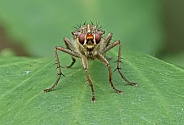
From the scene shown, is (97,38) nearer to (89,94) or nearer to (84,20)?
(89,94)

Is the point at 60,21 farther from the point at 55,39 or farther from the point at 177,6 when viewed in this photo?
the point at 177,6

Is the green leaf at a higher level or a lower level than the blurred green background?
lower

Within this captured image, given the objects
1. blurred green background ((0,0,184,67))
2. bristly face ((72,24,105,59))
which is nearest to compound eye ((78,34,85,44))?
bristly face ((72,24,105,59))

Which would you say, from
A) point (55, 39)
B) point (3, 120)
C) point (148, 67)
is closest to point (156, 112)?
point (148, 67)

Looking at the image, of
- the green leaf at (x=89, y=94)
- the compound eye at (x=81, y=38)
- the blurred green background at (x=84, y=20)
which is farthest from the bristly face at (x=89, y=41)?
the blurred green background at (x=84, y=20)

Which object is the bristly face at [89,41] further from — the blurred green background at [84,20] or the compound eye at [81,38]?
the blurred green background at [84,20]

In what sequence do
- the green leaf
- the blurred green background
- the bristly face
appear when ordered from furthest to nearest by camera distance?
the blurred green background < the bristly face < the green leaf

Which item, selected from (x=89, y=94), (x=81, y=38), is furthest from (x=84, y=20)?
(x=89, y=94)

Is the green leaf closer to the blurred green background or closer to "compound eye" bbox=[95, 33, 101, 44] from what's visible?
"compound eye" bbox=[95, 33, 101, 44]
